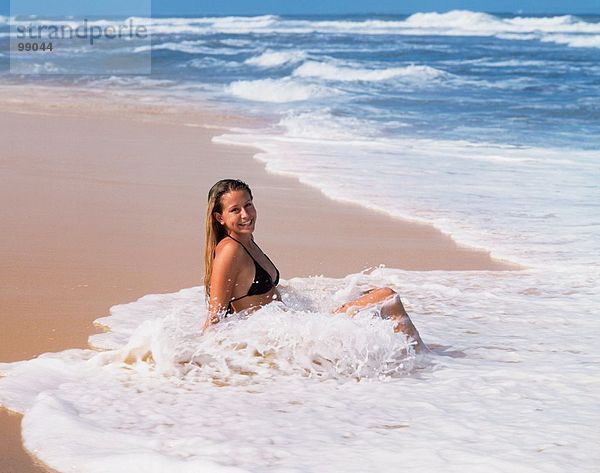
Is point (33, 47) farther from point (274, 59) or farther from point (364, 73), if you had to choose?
point (364, 73)

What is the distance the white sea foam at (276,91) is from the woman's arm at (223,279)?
16.9m

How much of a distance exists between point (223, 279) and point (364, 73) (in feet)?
81.3

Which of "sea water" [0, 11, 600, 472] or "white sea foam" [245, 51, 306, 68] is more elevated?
"white sea foam" [245, 51, 306, 68]

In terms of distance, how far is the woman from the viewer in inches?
185

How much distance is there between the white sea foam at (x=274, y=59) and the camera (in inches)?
1309

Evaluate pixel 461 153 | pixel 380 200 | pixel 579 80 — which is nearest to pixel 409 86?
pixel 579 80

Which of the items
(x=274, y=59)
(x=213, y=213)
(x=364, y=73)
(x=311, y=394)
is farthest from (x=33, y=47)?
(x=311, y=394)

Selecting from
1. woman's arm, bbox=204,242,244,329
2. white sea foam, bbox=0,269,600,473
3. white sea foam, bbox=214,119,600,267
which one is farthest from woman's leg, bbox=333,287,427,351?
white sea foam, bbox=214,119,600,267

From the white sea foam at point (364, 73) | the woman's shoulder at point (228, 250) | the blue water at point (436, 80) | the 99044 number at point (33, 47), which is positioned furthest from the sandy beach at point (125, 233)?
the 99044 number at point (33, 47)

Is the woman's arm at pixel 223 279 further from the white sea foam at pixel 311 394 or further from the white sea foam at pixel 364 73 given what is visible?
the white sea foam at pixel 364 73

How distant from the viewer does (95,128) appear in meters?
13.7

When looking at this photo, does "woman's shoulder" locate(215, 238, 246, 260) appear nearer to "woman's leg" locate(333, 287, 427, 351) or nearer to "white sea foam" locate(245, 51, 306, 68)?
"woman's leg" locate(333, 287, 427, 351)

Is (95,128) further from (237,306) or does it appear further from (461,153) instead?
(237,306)

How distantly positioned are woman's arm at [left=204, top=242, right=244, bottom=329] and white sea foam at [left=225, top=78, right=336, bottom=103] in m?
16.9
